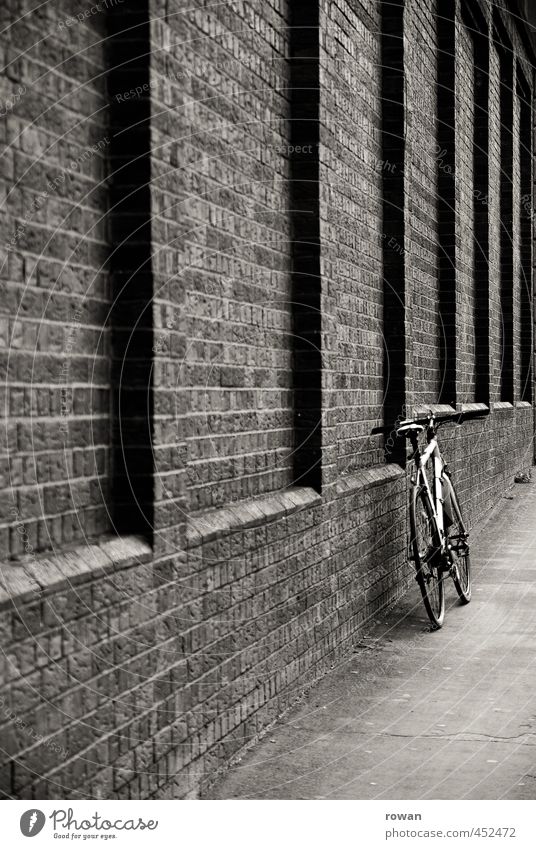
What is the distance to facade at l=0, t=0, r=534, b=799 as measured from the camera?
3.96 metres

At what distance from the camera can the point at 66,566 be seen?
395 centimetres

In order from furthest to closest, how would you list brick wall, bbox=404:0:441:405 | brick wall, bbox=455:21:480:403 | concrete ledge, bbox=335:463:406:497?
brick wall, bbox=455:21:480:403 → brick wall, bbox=404:0:441:405 → concrete ledge, bbox=335:463:406:497

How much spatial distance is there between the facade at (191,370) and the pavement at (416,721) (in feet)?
0.62

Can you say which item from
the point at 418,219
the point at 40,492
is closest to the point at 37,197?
the point at 40,492

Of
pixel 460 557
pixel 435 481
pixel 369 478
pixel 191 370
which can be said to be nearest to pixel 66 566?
pixel 191 370

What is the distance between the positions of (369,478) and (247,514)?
114 inches

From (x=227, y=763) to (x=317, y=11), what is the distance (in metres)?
4.30

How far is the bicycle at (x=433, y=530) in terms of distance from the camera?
28.0 feet

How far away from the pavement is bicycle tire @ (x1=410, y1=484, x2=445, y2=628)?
18cm

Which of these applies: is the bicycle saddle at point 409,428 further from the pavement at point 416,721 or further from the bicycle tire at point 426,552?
the pavement at point 416,721

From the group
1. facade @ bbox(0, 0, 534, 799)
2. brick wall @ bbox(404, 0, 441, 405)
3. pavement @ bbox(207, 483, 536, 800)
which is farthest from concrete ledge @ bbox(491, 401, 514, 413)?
pavement @ bbox(207, 483, 536, 800)

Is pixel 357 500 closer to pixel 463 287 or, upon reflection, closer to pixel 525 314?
pixel 463 287

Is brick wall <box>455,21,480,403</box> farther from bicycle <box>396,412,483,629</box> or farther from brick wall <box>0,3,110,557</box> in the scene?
brick wall <box>0,3,110,557</box>

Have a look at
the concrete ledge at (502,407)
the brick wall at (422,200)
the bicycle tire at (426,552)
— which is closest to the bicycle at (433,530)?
the bicycle tire at (426,552)
